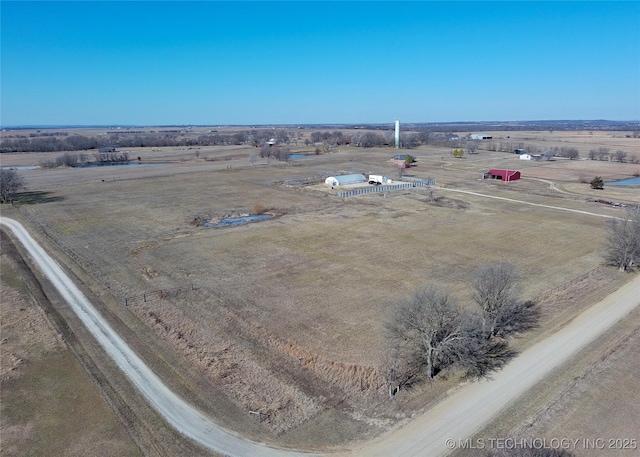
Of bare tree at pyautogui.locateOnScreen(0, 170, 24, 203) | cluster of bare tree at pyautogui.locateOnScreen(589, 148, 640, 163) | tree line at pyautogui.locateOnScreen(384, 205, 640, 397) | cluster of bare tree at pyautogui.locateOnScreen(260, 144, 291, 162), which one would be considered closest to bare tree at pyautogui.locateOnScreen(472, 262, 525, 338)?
tree line at pyautogui.locateOnScreen(384, 205, 640, 397)

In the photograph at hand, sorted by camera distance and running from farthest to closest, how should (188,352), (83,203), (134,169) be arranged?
1. (134,169)
2. (83,203)
3. (188,352)

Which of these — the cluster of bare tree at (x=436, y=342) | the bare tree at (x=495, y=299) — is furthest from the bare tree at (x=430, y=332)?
the bare tree at (x=495, y=299)

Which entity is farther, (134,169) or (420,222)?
(134,169)

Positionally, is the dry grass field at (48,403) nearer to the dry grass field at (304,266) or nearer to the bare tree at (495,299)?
the dry grass field at (304,266)

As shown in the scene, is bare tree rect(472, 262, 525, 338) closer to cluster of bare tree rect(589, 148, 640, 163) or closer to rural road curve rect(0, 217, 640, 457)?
rural road curve rect(0, 217, 640, 457)

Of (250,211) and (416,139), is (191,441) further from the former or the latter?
(416,139)

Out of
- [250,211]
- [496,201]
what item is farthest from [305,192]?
[496,201]

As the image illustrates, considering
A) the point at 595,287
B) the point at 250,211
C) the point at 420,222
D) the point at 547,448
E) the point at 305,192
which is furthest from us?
the point at 305,192
